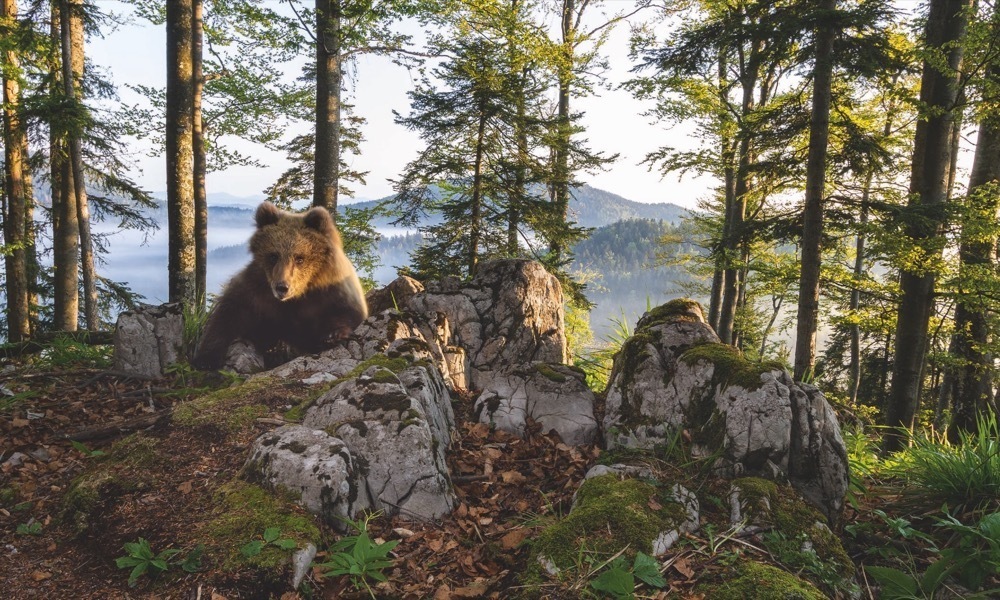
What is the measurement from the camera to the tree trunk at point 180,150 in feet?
23.8

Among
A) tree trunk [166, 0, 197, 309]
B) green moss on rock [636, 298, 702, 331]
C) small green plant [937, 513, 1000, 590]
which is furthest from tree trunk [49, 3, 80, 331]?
small green plant [937, 513, 1000, 590]

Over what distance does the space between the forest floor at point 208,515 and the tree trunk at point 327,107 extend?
4.94 meters

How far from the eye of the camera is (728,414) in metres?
3.45

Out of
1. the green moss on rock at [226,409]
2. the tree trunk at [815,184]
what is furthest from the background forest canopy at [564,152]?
the green moss on rock at [226,409]

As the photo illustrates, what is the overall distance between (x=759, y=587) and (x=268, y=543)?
249 cm

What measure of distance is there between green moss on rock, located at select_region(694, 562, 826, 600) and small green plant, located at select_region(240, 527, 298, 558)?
2095mm

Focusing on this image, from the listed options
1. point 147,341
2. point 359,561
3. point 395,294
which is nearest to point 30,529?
point 359,561

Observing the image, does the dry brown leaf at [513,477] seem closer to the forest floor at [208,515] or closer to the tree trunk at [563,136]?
the forest floor at [208,515]

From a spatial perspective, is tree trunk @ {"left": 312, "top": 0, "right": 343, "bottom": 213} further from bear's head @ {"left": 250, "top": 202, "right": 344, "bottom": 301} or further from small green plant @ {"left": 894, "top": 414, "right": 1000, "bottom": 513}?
small green plant @ {"left": 894, "top": 414, "right": 1000, "bottom": 513}

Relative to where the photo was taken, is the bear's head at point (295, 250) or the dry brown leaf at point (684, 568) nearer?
the dry brown leaf at point (684, 568)

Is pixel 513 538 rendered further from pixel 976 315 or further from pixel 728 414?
pixel 976 315

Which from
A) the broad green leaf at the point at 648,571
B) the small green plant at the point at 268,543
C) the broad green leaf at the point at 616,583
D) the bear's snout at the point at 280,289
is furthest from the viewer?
the bear's snout at the point at 280,289

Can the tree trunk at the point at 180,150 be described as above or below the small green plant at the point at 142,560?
above

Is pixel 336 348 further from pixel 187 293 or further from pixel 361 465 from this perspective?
pixel 187 293
